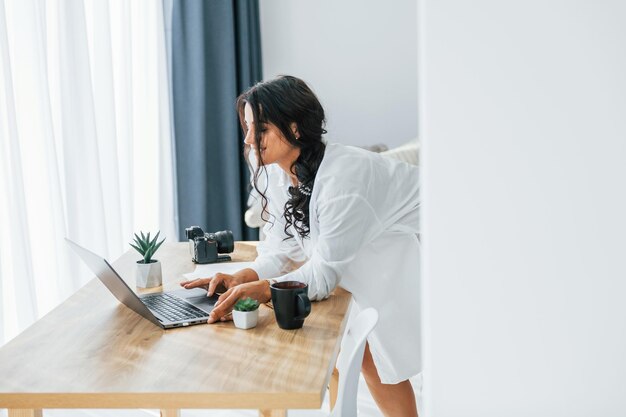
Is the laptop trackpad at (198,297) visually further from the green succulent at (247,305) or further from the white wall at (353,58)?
the white wall at (353,58)

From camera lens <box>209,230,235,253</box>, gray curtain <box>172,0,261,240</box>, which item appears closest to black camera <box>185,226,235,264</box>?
camera lens <box>209,230,235,253</box>

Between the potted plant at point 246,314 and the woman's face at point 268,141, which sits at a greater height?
the woman's face at point 268,141

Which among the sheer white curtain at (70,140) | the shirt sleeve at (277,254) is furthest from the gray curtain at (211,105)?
the shirt sleeve at (277,254)

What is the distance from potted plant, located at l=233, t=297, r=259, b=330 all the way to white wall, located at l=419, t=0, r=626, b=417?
3.39 feet

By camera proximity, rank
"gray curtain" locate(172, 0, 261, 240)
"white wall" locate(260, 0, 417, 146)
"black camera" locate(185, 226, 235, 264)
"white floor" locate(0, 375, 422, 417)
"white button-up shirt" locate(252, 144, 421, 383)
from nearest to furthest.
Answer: "white button-up shirt" locate(252, 144, 421, 383), "black camera" locate(185, 226, 235, 264), "white floor" locate(0, 375, 422, 417), "gray curtain" locate(172, 0, 261, 240), "white wall" locate(260, 0, 417, 146)

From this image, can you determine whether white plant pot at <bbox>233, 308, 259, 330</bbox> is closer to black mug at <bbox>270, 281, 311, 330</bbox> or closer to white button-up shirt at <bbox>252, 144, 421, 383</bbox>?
black mug at <bbox>270, 281, 311, 330</bbox>

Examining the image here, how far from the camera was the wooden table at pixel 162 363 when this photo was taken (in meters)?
0.93

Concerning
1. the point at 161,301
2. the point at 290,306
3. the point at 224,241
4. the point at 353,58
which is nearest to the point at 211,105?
the point at 353,58

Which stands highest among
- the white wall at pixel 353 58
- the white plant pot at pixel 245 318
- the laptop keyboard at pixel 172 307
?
the white wall at pixel 353 58

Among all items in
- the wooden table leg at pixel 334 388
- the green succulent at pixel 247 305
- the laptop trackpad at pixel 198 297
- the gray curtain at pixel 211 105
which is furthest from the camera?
the gray curtain at pixel 211 105

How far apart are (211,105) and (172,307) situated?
96.0 inches

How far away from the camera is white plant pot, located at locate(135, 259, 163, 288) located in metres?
1.50

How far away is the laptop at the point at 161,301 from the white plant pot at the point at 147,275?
2.9 inches

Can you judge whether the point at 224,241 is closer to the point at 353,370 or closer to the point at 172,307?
the point at 172,307
